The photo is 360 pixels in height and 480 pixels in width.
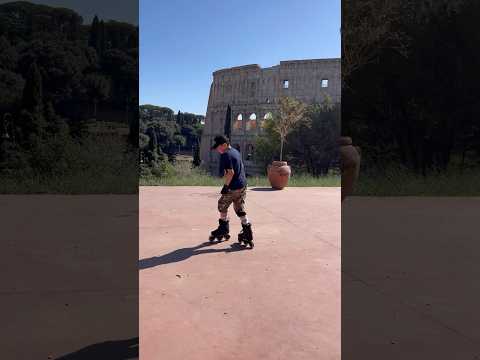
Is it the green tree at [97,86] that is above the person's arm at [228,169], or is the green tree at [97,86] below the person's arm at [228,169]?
above

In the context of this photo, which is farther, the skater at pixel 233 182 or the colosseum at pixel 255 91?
the colosseum at pixel 255 91

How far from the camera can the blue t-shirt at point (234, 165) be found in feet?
17.7

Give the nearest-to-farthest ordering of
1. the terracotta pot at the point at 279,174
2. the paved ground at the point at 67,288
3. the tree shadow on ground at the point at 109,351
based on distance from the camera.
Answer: the tree shadow on ground at the point at 109,351
the paved ground at the point at 67,288
the terracotta pot at the point at 279,174

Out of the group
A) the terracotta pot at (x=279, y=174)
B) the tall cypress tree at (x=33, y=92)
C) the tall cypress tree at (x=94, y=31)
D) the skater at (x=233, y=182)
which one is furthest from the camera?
the tall cypress tree at (x=94, y=31)

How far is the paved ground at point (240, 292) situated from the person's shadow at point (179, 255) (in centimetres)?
1

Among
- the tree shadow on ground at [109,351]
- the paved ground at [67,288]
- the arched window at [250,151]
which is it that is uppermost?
the arched window at [250,151]

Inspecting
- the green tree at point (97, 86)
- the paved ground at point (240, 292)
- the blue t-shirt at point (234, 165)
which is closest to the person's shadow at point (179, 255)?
the paved ground at point (240, 292)

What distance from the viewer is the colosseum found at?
28.2 m

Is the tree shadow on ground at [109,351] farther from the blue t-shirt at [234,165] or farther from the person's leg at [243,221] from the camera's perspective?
the blue t-shirt at [234,165]

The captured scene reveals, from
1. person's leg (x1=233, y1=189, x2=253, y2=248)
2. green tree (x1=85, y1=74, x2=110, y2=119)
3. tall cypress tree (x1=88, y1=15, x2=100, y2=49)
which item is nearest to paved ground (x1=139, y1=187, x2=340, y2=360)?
person's leg (x1=233, y1=189, x2=253, y2=248)

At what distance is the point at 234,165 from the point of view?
544 cm

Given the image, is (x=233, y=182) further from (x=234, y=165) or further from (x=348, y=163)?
(x=348, y=163)

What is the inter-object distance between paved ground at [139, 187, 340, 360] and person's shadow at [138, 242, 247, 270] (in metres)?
0.01

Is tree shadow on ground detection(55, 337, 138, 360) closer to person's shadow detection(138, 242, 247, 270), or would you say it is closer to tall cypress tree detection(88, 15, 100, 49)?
A: person's shadow detection(138, 242, 247, 270)
